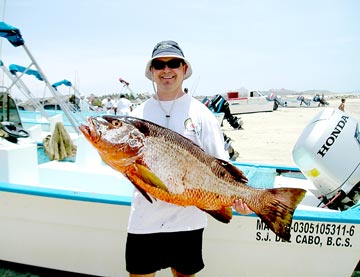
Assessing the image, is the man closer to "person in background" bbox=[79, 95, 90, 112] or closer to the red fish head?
the red fish head

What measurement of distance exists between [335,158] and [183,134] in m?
2.01

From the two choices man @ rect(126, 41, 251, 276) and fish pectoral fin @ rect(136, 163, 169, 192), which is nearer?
fish pectoral fin @ rect(136, 163, 169, 192)

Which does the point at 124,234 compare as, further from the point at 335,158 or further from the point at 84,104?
the point at 84,104

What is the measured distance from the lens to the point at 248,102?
2605 centimetres

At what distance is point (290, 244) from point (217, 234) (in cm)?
64

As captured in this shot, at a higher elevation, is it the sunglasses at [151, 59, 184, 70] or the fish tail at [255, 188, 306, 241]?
the sunglasses at [151, 59, 184, 70]

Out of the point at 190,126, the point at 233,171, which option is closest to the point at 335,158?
the point at 233,171

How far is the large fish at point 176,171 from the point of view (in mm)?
1587

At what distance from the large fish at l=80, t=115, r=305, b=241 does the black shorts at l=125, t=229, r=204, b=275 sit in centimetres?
31

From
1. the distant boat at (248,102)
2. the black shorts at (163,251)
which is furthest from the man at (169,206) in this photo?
the distant boat at (248,102)

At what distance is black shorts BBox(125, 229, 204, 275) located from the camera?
196 cm

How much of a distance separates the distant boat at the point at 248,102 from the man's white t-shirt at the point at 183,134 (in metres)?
23.3

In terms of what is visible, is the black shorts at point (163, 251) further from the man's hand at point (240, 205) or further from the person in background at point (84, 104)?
the person in background at point (84, 104)

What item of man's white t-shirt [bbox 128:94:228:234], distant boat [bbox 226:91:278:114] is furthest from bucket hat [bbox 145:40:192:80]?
distant boat [bbox 226:91:278:114]
